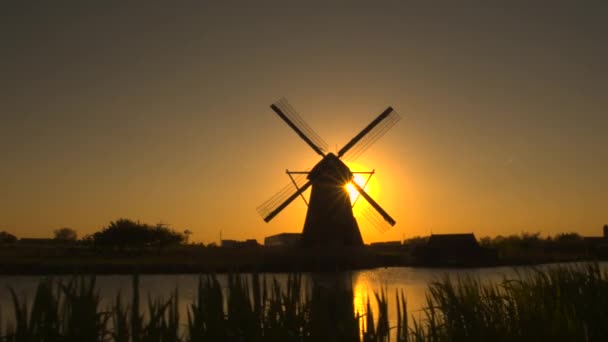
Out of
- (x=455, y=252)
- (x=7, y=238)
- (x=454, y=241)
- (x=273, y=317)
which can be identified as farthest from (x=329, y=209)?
(x=7, y=238)

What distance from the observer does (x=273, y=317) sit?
24.7 feet

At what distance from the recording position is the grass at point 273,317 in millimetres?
6605

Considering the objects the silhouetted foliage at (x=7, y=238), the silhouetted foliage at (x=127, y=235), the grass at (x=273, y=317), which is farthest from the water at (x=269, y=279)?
the silhouetted foliage at (x=7, y=238)

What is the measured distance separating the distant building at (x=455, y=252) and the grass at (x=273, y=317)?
1643 inches

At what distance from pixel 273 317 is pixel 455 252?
150 ft

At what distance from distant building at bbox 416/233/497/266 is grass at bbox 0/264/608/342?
4173cm

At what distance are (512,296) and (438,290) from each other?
1.17m

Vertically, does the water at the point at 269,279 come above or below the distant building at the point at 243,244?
below

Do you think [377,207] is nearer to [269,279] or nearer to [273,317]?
[269,279]

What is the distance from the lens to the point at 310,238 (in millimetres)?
37125

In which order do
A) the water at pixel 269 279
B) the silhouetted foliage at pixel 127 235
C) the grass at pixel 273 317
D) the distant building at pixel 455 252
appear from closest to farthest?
the grass at pixel 273 317, the water at pixel 269 279, the distant building at pixel 455 252, the silhouetted foliage at pixel 127 235

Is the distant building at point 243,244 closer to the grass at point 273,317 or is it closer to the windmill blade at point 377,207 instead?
the windmill blade at point 377,207

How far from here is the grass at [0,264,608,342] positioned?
6.61 metres

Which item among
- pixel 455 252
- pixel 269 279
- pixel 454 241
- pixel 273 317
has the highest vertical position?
pixel 454 241
